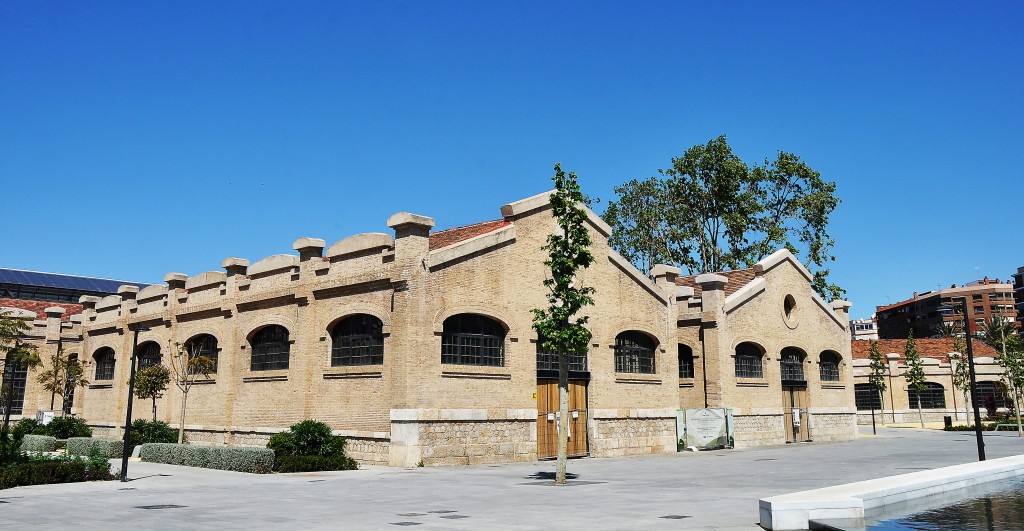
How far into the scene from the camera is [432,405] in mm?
23922

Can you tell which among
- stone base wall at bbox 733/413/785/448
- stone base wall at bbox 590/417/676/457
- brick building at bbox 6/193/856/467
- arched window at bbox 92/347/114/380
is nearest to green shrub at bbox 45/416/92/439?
brick building at bbox 6/193/856/467

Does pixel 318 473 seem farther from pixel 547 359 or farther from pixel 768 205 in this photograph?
pixel 768 205

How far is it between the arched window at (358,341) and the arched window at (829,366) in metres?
25.7

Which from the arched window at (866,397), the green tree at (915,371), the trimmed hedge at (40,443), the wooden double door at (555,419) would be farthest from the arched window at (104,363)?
the arched window at (866,397)

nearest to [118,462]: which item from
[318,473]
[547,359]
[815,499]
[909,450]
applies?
[318,473]

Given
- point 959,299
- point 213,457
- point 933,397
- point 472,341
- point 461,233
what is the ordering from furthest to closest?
point 959,299
point 933,397
point 461,233
point 472,341
point 213,457

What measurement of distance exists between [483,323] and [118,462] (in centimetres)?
1291

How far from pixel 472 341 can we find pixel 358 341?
372 centimetres

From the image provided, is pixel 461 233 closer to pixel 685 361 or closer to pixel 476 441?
pixel 476 441

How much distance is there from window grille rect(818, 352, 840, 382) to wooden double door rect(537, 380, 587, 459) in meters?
18.2

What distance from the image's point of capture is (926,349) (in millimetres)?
66750

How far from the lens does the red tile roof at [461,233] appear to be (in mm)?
27812

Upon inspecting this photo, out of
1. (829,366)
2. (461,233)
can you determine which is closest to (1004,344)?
(829,366)

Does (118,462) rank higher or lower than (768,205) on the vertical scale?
lower
